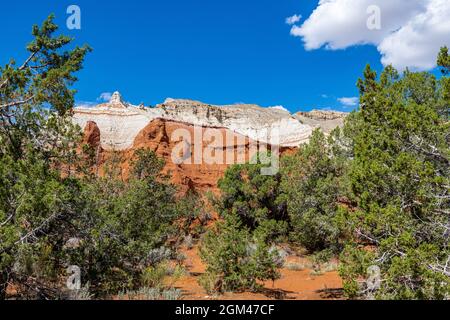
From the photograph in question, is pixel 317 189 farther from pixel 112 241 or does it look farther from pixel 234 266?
pixel 112 241

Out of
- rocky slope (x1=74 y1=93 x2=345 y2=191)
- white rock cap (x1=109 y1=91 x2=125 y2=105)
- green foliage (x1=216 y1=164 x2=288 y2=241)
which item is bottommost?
green foliage (x1=216 y1=164 x2=288 y2=241)

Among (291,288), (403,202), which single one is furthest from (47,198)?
(291,288)

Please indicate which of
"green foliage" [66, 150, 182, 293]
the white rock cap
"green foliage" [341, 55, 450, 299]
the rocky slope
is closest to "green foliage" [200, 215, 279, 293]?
"green foliage" [66, 150, 182, 293]

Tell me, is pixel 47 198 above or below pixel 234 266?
above

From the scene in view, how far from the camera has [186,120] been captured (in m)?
53.2

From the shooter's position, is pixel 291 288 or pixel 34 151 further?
pixel 291 288

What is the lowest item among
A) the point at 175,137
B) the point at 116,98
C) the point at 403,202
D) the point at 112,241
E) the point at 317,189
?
the point at 112,241

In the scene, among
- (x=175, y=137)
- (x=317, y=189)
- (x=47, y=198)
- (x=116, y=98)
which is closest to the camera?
(x=47, y=198)

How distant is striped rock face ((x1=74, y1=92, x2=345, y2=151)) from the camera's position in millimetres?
46031

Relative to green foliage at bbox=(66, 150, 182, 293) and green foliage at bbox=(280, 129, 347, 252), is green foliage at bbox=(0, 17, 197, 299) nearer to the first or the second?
green foliage at bbox=(66, 150, 182, 293)

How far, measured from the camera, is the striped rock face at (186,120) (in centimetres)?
4603

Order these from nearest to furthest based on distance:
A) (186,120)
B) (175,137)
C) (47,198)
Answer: (47,198) → (175,137) → (186,120)

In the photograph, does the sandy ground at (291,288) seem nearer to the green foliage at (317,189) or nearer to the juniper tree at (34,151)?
the green foliage at (317,189)
